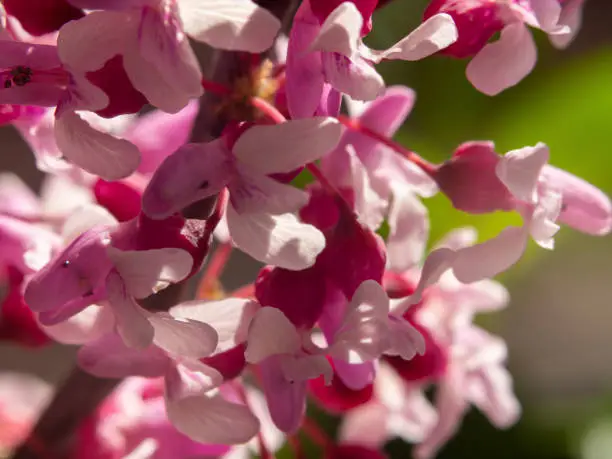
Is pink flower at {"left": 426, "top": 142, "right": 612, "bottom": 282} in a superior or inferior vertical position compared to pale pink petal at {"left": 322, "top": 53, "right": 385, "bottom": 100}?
inferior

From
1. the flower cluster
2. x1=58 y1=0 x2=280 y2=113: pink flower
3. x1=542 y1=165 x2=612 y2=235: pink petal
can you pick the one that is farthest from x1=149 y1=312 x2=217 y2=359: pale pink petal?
x1=542 y1=165 x2=612 y2=235: pink petal

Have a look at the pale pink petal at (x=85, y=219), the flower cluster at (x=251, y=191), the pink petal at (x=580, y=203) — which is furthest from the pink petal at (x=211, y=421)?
the pink petal at (x=580, y=203)

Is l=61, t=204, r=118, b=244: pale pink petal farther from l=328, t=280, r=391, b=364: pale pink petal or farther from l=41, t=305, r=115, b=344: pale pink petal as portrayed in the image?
l=328, t=280, r=391, b=364: pale pink petal

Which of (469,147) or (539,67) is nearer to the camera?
(469,147)

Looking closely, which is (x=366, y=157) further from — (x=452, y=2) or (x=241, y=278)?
(x=241, y=278)

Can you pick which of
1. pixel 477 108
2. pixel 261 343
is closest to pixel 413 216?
pixel 261 343

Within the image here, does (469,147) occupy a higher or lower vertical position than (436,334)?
higher
